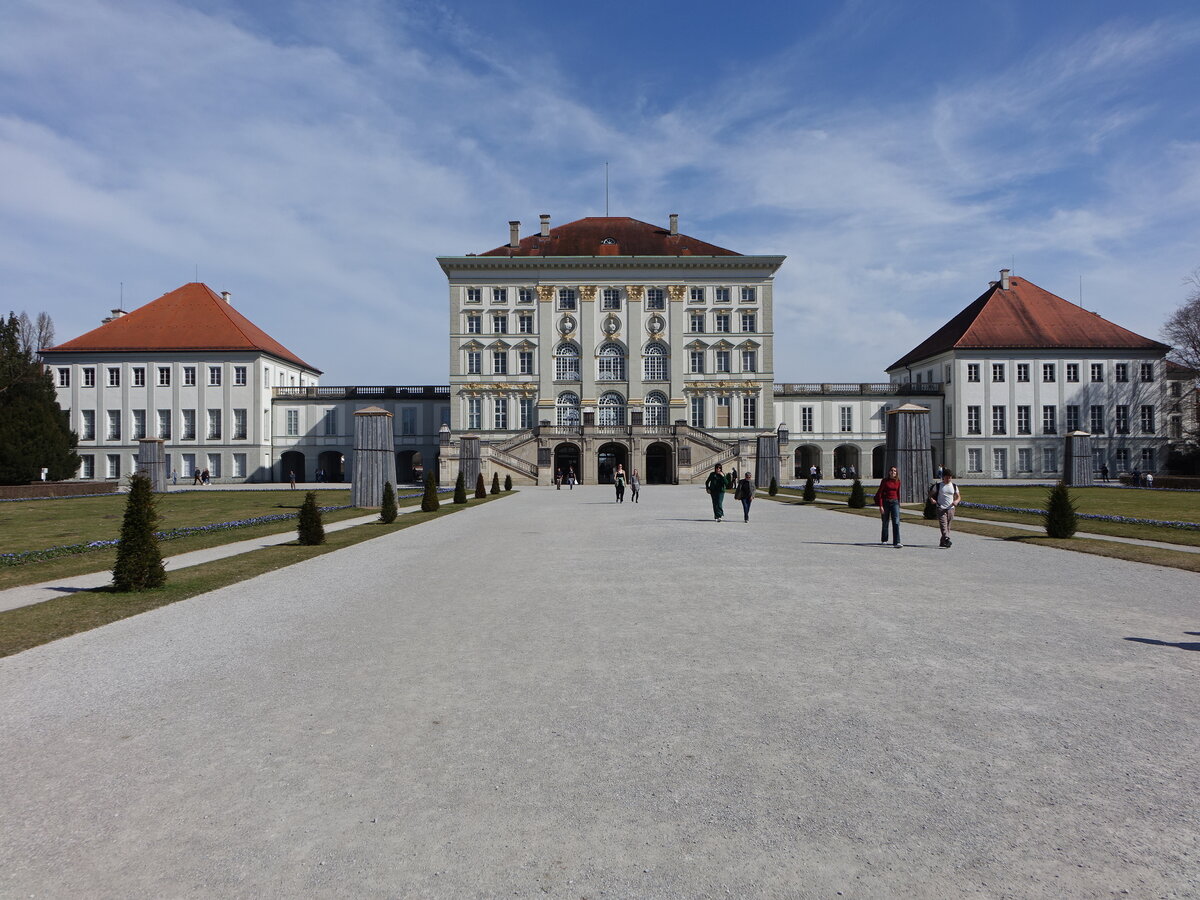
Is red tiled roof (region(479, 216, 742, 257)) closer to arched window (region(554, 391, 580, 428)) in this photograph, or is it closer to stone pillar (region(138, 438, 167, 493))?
arched window (region(554, 391, 580, 428))

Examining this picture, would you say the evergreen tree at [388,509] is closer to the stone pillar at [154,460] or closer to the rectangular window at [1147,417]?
the stone pillar at [154,460]

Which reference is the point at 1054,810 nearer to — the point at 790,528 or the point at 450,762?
the point at 450,762

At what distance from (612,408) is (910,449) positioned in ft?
117

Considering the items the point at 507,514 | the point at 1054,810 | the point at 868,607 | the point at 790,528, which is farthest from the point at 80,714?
the point at 507,514

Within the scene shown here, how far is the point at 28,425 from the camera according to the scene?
45.9 m

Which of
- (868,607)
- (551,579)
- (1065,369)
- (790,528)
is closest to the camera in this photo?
(868,607)

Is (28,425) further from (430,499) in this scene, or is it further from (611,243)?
(611,243)

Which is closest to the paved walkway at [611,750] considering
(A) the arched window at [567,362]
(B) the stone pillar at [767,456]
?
(B) the stone pillar at [767,456]

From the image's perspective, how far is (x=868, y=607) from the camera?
30.6 ft

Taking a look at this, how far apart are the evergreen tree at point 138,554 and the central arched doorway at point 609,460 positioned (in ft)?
160

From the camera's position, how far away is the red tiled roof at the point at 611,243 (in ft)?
215

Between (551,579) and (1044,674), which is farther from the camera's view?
(551,579)

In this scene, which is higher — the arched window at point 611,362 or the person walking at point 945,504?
the arched window at point 611,362

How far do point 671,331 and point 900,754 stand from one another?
61016 millimetres
